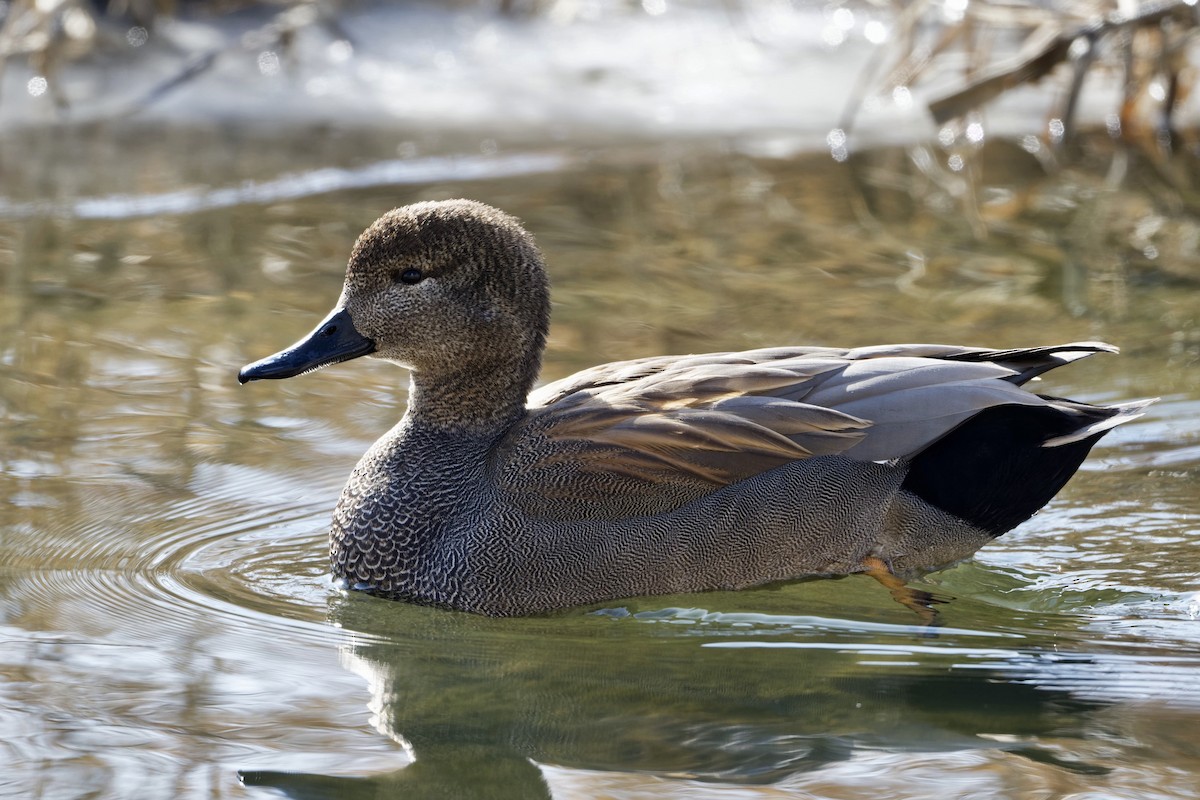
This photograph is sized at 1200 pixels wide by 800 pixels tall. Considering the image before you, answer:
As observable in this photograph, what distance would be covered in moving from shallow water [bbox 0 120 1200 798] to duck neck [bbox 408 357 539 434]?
1.94ft

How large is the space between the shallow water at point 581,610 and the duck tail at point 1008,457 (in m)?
0.27

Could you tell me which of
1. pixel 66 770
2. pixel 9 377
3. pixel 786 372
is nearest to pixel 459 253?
pixel 786 372

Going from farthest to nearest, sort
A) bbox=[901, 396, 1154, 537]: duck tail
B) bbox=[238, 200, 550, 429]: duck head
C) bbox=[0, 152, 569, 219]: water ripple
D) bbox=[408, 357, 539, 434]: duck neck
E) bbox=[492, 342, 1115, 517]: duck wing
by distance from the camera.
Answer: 1. bbox=[0, 152, 569, 219]: water ripple
2. bbox=[408, 357, 539, 434]: duck neck
3. bbox=[238, 200, 550, 429]: duck head
4. bbox=[901, 396, 1154, 537]: duck tail
5. bbox=[492, 342, 1115, 517]: duck wing

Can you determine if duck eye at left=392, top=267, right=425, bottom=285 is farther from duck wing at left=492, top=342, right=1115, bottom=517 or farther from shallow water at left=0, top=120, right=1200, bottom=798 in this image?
shallow water at left=0, top=120, right=1200, bottom=798

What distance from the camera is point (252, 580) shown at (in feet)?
15.9

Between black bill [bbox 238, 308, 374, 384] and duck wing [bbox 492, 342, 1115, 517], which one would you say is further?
black bill [bbox 238, 308, 374, 384]

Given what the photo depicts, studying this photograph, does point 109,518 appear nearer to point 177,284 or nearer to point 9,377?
point 9,377

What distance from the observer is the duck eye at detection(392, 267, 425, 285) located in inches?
194

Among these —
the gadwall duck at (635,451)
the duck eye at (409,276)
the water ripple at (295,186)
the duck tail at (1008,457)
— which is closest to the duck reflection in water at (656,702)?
the gadwall duck at (635,451)

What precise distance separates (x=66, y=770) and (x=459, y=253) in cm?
194

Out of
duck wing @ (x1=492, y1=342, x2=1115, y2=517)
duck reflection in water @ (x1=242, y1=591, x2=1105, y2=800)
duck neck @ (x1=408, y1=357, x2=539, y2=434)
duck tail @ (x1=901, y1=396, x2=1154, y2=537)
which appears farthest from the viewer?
duck neck @ (x1=408, y1=357, x2=539, y2=434)

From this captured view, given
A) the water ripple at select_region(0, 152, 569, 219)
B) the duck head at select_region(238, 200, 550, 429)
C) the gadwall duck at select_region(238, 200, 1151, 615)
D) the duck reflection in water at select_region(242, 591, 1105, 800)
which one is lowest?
the duck reflection in water at select_region(242, 591, 1105, 800)

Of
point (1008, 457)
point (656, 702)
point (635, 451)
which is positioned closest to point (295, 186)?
point (635, 451)

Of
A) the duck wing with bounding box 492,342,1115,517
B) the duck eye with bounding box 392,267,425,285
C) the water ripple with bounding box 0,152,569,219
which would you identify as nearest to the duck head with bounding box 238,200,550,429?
the duck eye with bounding box 392,267,425,285
